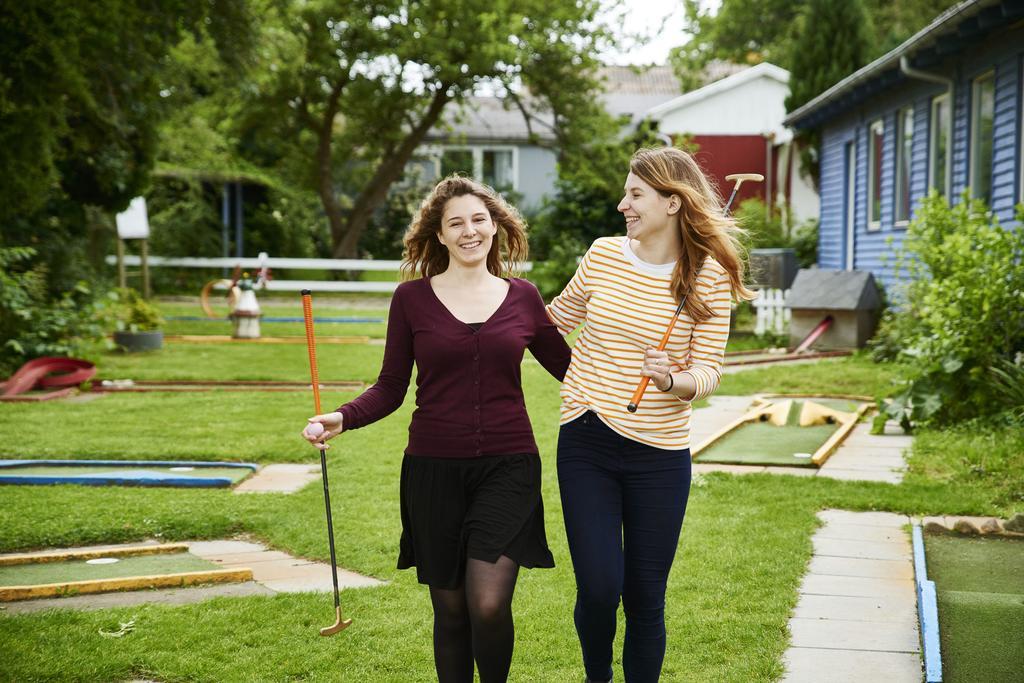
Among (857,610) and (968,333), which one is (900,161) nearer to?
(968,333)

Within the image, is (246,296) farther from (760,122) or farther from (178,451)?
(760,122)

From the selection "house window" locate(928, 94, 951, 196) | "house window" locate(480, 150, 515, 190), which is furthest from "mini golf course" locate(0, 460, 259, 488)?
"house window" locate(480, 150, 515, 190)

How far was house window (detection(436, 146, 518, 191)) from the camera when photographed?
34.0 m

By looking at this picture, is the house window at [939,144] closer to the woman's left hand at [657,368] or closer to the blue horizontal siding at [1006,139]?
the blue horizontal siding at [1006,139]

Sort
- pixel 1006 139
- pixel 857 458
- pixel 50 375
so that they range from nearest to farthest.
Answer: pixel 857 458
pixel 1006 139
pixel 50 375

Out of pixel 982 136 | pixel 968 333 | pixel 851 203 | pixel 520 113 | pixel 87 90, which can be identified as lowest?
pixel 968 333

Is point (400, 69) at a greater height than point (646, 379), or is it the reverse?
point (400, 69)

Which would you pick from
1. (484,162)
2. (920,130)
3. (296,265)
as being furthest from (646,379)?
(484,162)

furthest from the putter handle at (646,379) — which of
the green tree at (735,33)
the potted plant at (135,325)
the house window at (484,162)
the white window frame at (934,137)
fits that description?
the green tree at (735,33)

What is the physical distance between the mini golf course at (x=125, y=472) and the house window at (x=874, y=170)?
1198cm

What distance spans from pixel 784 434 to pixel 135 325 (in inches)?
376

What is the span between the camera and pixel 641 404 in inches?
134

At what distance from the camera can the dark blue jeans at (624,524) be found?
3.36 m

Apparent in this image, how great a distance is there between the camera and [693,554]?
5.59m
